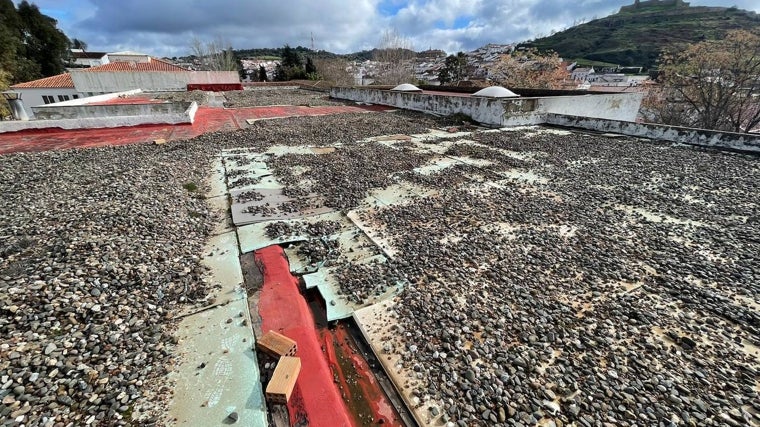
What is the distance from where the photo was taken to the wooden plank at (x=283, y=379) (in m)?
2.30

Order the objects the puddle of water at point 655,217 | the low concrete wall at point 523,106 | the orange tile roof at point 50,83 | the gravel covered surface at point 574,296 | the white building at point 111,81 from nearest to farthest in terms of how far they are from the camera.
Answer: the gravel covered surface at point 574,296 < the puddle of water at point 655,217 < the low concrete wall at point 523,106 < the white building at point 111,81 < the orange tile roof at point 50,83

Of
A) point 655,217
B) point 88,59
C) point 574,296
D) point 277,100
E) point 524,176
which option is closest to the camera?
point 574,296

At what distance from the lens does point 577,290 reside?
350 cm

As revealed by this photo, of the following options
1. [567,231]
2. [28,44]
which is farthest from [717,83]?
[28,44]

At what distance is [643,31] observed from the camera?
82375 mm

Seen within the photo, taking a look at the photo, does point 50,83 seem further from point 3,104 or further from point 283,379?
point 283,379

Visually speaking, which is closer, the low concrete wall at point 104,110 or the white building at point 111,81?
the low concrete wall at point 104,110

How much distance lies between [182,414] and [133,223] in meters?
3.27

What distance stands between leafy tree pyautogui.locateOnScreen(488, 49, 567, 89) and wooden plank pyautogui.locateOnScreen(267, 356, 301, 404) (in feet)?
101

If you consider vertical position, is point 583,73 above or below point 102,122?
above

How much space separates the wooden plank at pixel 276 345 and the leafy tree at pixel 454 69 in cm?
4703

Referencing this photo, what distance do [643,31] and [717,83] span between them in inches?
3500

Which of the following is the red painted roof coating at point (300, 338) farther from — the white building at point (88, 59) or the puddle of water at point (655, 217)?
the white building at point (88, 59)

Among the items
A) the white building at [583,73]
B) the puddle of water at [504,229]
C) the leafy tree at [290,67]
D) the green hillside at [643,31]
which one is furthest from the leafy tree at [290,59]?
the green hillside at [643,31]
